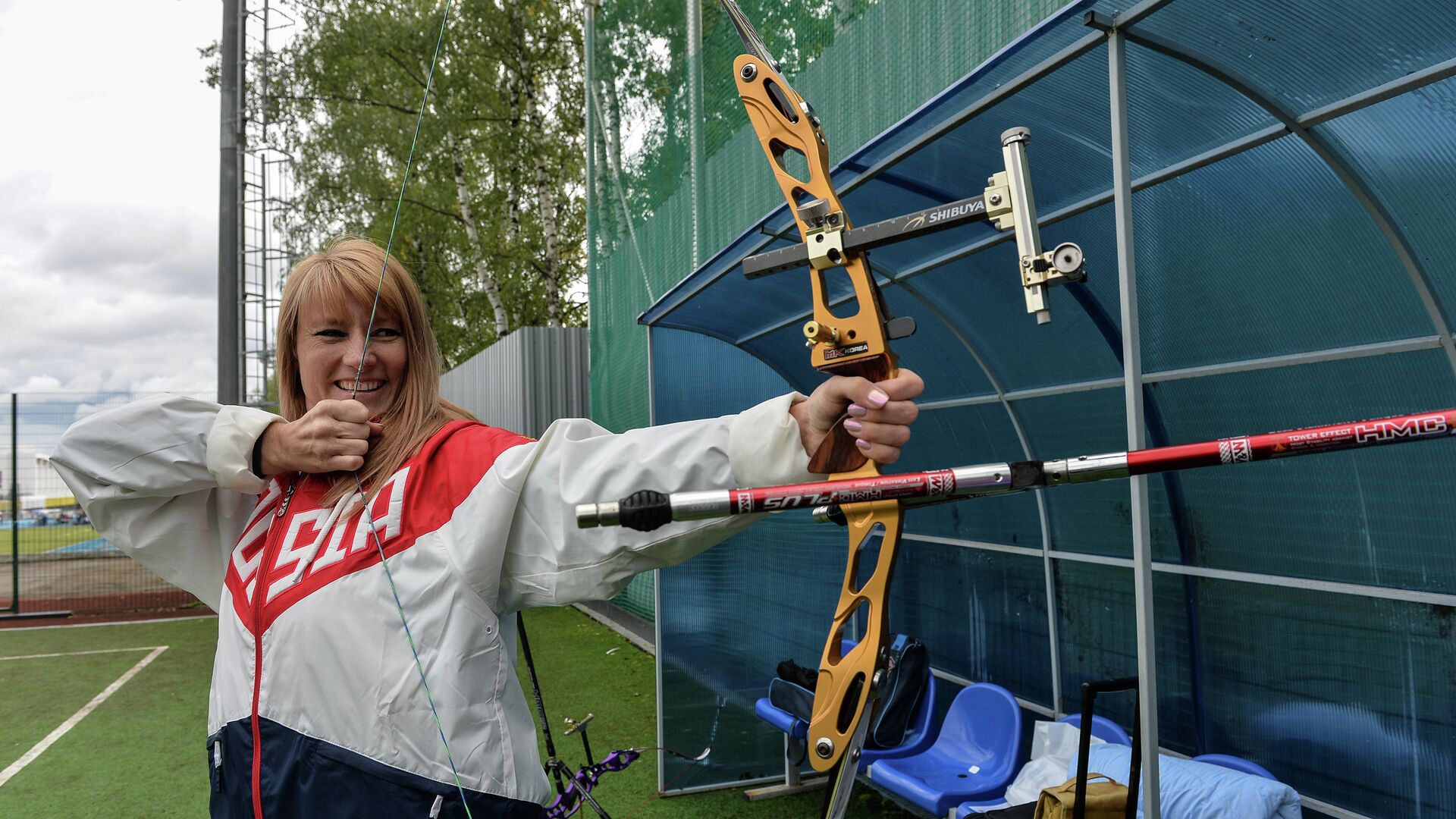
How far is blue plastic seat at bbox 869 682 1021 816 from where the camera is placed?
3623 mm

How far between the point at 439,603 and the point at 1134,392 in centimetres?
153

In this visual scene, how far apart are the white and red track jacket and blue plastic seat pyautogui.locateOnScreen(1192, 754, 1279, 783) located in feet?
9.06

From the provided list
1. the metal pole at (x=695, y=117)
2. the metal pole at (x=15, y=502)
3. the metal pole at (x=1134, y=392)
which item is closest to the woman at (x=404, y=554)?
the metal pole at (x=1134, y=392)

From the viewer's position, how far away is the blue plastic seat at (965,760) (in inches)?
143

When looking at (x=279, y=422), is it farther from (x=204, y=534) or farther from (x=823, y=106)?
(x=823, y=106)

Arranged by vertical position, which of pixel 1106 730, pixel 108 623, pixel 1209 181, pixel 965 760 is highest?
pixel 1209 181

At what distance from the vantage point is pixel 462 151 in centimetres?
1513

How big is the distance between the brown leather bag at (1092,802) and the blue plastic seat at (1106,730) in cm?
70

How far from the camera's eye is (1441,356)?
8.98 ft

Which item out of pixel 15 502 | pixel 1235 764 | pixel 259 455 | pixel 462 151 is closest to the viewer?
pixel 259 455

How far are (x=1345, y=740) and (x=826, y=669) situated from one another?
2.63m

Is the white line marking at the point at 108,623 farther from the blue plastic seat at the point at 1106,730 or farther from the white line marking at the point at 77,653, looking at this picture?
the blue plastic seat at the point at 1106,730

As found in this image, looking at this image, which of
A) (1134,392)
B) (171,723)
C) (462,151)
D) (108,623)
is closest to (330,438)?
(1134,392)

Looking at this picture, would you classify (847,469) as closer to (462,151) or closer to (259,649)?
(259,649)
